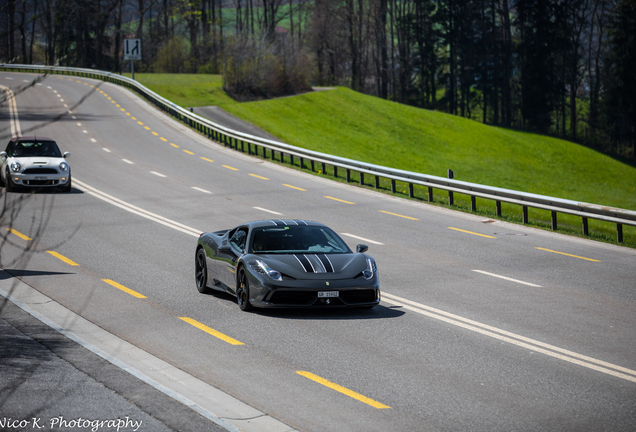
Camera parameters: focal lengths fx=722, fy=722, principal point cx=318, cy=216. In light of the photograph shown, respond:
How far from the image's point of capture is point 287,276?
9.80 metres

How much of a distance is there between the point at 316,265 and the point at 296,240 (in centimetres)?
99

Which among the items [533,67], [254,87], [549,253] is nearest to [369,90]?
[533,67]

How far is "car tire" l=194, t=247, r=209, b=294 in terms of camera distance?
38.1 feet

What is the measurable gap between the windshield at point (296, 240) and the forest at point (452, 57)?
51.7 metres

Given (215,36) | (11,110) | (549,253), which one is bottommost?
(549,253)

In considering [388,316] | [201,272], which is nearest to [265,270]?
[388,316]

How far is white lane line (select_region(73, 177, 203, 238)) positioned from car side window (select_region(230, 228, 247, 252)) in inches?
221

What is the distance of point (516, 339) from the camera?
872 centimetres

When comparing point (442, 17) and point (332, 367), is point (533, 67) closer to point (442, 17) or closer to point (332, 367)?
point (442, 17)

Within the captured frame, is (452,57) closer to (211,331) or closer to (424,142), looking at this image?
(424,142)

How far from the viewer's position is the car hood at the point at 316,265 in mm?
9859

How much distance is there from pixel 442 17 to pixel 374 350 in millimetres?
93367

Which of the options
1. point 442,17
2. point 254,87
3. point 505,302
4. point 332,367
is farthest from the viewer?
point 442,17

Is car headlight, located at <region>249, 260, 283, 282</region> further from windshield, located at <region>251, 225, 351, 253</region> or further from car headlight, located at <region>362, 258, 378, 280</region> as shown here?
car headlight, located at <region>362, 258, 378, 280</region>
